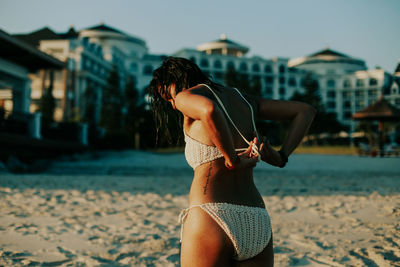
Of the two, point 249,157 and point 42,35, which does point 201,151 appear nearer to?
point 249,157

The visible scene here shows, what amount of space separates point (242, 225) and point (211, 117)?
56 centimetres

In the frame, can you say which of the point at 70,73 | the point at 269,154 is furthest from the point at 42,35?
the point at 269,154

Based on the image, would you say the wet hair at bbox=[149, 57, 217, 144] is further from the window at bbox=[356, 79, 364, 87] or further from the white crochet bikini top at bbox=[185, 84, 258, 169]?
the window at bbox=[356, 79, 364, 87]

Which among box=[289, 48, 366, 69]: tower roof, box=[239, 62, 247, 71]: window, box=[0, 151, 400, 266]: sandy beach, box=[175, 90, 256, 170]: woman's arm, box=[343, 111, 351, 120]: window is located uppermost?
box=[289, 48, 366, 69]: tower roof

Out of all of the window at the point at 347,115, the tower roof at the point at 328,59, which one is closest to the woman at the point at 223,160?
the tower roof at the point at 328,59

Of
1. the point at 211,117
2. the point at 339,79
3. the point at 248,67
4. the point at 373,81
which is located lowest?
the point at 211,117

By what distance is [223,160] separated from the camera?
1692mm

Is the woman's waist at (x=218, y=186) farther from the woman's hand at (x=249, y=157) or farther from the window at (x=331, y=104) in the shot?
the window at (x=331, y=104)

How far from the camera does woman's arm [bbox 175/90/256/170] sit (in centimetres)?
146

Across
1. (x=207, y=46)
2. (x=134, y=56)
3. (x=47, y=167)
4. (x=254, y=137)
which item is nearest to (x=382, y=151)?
(x=47, y=167)

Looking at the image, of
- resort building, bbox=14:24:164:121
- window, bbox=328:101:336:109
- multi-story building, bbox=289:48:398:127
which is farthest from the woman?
window, bbox=328:101:336:109

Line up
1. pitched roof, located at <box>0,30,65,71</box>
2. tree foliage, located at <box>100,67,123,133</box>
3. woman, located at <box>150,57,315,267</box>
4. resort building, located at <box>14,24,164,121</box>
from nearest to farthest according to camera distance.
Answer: woman, located at <box>150,57,315,267</box>
pitched roof, located at <box>0,30,65,71</box>
tree foliage, located at <box>100,67,123,133</box>
resort building, located at <box>14,24,164,121</box>

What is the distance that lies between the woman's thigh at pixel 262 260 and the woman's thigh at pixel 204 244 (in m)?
0.13

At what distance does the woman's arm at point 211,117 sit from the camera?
1.46m
